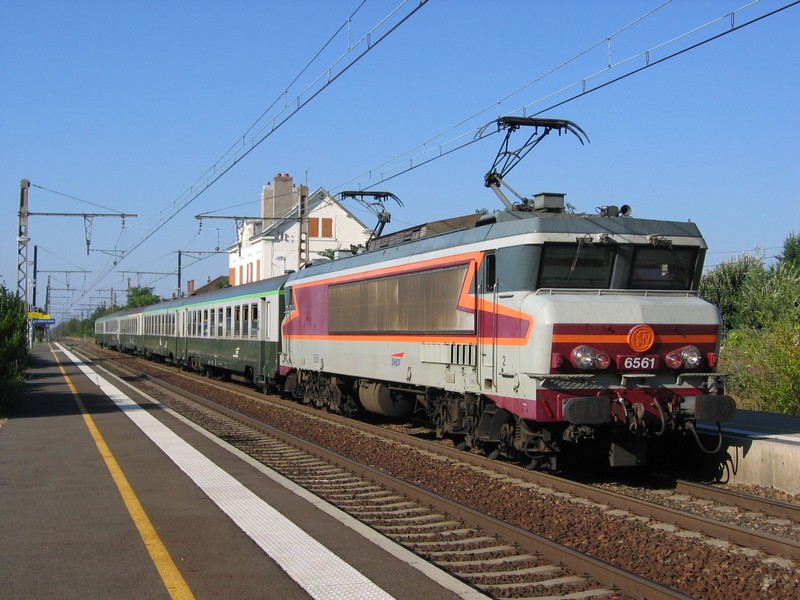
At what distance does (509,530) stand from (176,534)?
9.67 feet

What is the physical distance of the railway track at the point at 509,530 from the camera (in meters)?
6.46

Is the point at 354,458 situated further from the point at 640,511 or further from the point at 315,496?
the point at 640,511

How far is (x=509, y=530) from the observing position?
25.5 ft

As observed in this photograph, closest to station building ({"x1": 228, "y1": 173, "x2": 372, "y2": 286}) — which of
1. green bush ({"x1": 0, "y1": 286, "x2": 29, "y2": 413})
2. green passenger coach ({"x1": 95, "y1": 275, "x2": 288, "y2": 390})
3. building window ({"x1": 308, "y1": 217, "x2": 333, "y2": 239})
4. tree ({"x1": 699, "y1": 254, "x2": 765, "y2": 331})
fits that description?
building window ({"x1": 308, "y1": 217, "x2": 333, "y2": 239})

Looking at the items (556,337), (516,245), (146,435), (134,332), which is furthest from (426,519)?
(134,332)

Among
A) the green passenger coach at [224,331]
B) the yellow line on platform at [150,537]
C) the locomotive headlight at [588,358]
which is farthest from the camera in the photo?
the green passenger coach at [224,331]

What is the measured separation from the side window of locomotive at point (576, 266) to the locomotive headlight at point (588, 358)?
3.07ft

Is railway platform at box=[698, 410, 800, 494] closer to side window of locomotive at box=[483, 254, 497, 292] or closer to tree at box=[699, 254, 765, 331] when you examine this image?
side window of locomotive at box=[483, 254, 497, 292]

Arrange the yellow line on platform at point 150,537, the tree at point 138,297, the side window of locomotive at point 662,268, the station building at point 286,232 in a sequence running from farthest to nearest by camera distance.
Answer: the tree at point 138,297
the station building at point 286,232
the side window of locomotive at point 662,268
the yellow line on platform at point 150,537

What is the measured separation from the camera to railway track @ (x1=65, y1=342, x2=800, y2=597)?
6457mm

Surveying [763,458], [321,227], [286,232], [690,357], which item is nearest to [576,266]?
[690,357]

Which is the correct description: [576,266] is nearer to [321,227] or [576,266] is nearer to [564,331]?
[564,331]

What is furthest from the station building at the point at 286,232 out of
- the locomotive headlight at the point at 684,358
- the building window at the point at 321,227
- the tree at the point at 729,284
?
the locomotive headlight at the point at 684,358

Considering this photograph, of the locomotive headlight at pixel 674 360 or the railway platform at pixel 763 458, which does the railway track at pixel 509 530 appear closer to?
the railway platform at pixel 763 458
